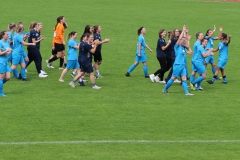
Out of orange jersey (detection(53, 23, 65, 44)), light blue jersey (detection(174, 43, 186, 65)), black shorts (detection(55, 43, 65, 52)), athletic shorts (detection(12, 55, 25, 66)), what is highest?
light blue jersey (detection(174, 43, 186, 65))

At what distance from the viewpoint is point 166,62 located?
79.3 feet

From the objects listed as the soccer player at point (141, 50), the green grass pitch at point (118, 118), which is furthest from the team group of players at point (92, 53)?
the green grass pitch at point (118, 118)

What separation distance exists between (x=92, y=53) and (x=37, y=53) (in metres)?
2.45

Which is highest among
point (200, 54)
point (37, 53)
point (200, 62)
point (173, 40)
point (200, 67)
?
point (173, 40)

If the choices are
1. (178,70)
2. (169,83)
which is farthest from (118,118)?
(178,70)

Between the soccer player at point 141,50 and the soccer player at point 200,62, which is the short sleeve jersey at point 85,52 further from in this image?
the soccer player at point 200,62

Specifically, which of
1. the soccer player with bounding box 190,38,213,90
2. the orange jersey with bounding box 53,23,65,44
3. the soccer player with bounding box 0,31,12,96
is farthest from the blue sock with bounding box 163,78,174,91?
the orange jersey with bounding box 53,23,65,44

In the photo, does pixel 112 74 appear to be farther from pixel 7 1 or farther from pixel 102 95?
pixel 7 1

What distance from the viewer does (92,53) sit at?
76.5 ft

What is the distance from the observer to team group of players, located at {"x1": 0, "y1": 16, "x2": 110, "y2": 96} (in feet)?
68.2

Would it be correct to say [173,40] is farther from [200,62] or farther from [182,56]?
[182,56]

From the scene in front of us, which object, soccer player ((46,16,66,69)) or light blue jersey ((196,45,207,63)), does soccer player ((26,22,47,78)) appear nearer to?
soccer player ((46,16,66,69))

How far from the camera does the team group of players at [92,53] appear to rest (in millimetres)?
21266

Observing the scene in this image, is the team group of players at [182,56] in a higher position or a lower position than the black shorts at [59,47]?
higher
